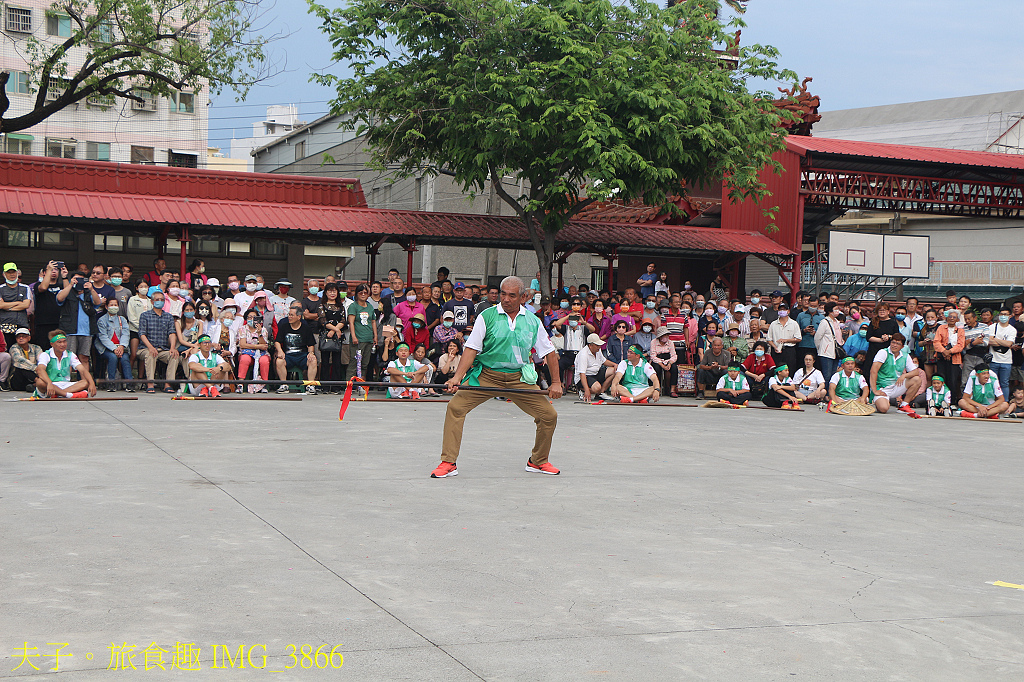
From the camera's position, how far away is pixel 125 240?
25.9m

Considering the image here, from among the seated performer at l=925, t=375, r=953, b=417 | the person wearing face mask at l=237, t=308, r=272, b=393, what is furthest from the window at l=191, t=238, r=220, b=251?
the seated performer at l=925, t=375, r=953, b=417

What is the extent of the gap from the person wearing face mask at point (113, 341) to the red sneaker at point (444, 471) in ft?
29.7

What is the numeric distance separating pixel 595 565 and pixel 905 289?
34.5 metres

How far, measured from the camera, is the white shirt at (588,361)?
17.7 m

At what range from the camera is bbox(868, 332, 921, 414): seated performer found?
681 inches

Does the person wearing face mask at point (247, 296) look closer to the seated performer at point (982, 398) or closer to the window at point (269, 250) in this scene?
the window at point (269, 250)

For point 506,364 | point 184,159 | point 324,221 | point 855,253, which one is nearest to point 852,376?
point 506,364

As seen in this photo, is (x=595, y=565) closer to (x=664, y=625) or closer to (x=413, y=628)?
(x=664, y=625)

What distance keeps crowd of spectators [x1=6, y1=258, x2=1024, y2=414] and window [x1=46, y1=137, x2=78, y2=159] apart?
96.8 ft

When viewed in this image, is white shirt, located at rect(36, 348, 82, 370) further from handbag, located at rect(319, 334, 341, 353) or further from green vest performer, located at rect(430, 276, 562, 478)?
green vest performer, located at rect(430, 276, 562, 478)

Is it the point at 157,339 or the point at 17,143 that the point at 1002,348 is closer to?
the point at 157,339

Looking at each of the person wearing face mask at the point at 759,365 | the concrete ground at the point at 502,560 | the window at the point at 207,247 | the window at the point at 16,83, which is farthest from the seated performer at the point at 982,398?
the window at the point at 16,83

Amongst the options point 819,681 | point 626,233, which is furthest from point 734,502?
point 626,233

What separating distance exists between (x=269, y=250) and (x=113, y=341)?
1170 centimetres
